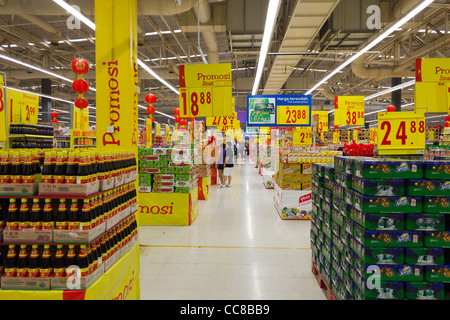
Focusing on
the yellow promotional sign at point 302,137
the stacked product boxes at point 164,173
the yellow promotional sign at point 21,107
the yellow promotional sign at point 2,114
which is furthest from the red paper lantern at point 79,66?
the yellow promotional sign at point 302,137

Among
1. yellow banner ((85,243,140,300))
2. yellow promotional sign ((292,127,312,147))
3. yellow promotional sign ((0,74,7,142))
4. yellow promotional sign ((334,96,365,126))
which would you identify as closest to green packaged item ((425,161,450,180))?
yellow banner ((85,243,140,300))

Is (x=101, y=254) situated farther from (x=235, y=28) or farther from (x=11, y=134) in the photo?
(x=235, y=28)

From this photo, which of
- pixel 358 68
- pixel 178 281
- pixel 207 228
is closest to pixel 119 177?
pixel 178 281

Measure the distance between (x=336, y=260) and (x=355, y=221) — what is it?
0.70 m

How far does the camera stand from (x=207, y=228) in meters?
6.80

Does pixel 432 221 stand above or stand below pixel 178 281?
above

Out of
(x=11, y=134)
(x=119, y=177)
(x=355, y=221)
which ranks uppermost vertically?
(x=11, y=134)

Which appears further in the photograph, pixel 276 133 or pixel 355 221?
pixel 276 133

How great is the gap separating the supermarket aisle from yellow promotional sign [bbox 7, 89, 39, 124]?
4.21 m

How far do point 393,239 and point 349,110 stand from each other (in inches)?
451

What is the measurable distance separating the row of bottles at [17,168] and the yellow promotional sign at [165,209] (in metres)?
4.55

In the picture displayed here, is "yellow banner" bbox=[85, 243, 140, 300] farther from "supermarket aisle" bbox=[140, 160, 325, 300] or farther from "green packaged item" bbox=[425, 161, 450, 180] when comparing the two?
"green packaged item" bbox=[425, 161, 450, 180]

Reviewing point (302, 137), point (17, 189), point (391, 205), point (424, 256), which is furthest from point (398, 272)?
point (302, 137)

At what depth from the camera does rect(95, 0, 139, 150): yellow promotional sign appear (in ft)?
15.0
